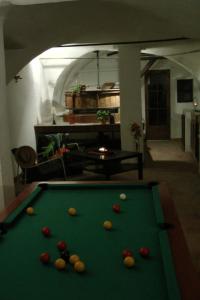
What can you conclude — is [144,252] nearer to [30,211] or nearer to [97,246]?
[97,246]

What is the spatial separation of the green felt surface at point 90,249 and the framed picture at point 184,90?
9.73m

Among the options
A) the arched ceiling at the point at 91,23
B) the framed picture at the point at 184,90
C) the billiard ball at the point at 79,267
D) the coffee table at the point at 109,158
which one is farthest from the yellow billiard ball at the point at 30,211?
the framed picture at the point at 184,90

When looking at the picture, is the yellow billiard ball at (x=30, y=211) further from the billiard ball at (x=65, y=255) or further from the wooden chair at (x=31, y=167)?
the wooden chair at (x=31, y=167)

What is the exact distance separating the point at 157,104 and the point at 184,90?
1059 mm

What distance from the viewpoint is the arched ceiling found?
3.92 meters

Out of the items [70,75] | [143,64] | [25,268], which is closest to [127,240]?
[25,268]

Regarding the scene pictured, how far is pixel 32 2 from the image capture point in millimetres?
3424

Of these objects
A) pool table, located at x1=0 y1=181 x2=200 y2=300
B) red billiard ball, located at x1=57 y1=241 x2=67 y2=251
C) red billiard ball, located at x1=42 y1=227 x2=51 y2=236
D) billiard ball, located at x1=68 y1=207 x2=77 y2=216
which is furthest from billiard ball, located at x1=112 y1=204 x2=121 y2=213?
red billiard ball, located at x1=57 y1=241 x2=67 y2=251

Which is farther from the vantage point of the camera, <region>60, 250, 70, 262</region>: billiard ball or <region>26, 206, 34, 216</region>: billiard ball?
<region>26, 206, 34, 216</region>: billiard ball

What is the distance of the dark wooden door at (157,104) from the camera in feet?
39.0

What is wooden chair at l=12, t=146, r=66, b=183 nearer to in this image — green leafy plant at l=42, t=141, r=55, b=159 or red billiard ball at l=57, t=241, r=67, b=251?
green leafy plant at l=42, t=141, r=55, b=159

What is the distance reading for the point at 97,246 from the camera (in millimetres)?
1766

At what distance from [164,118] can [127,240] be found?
10600 mm

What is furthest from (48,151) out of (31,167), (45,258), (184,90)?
(184,90)
